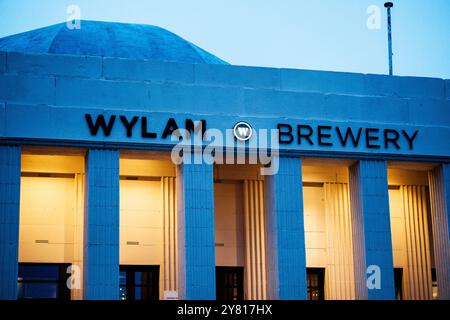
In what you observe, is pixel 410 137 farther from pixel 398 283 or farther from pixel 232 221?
pixel 232 221

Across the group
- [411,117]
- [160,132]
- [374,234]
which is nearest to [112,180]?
[160,132]

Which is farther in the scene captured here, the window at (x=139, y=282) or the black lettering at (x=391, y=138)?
the window at (x=139, y=282)

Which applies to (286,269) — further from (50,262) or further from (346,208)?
(50,262)

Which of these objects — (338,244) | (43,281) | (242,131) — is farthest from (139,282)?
(338,244)

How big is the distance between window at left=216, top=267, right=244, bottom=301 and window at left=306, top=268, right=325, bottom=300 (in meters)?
2.93

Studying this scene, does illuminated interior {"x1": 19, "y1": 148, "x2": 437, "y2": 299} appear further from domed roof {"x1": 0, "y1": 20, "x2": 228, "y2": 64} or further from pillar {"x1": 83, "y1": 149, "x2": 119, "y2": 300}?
domed roof {"x1": 0, "y1": 20, "x2": 228, "y2": 64}

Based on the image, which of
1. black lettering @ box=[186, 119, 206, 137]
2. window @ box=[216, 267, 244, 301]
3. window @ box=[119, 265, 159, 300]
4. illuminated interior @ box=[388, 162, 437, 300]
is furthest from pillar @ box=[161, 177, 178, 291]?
illuminated interior @ box=[388, 162, 437, 300]

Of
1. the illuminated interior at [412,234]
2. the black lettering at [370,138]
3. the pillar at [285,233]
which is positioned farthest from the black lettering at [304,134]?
the illuminated interior at [412,234]

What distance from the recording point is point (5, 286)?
27.0 metres

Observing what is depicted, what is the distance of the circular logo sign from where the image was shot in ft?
99.1

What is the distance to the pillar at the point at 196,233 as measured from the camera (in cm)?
2873

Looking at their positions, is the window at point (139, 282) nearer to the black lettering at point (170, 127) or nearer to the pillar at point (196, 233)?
the pillar at point (196, 233)

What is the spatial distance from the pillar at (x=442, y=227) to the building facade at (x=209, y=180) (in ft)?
0.22
